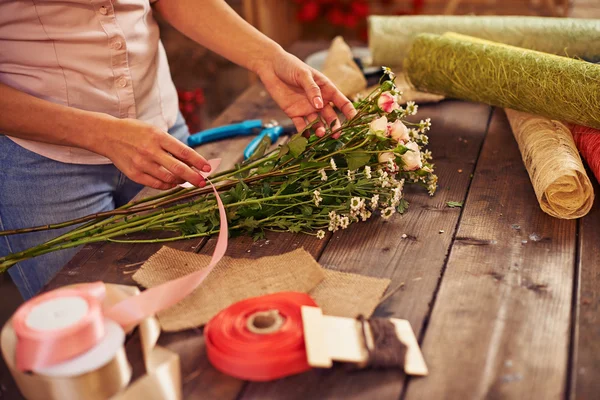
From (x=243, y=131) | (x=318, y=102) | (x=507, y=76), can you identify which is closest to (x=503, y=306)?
(x=318, y=102)

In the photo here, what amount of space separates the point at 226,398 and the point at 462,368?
0.31 meters

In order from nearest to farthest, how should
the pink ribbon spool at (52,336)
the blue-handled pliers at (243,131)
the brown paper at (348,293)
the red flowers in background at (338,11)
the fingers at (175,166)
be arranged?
1. the pink ribbon spool at (52,336)
2. the brown paper at (348,293)
3. the fingers at (175,166)
4. the blue-handled pliers at (243,131)
5. the red flowers in background at (338,11)

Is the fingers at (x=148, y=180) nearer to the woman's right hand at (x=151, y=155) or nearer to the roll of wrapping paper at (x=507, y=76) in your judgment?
the woman's right hand at (x=151, y=155)

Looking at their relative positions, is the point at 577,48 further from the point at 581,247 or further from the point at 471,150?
the point at 581,247

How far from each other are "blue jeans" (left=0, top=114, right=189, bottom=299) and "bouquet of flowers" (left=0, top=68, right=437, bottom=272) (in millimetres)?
143

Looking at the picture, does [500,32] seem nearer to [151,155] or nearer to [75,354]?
[151,155]

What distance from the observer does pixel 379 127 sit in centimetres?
110

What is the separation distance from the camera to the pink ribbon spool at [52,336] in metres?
0.76

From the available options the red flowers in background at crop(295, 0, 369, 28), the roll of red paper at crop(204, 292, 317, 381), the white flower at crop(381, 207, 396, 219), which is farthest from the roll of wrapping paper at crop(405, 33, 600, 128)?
the red flowers in background at crop(295, 0, 369, 28)

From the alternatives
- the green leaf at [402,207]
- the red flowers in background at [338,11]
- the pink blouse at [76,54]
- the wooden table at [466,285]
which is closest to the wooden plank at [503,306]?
the wooden table at [466,285]

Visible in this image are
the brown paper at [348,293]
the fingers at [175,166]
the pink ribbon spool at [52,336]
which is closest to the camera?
the pink ribbon spool at [52,336]

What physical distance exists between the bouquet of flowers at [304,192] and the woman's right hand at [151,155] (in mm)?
69

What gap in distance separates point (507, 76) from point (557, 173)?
13.0 inches

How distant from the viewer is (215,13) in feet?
4.95
